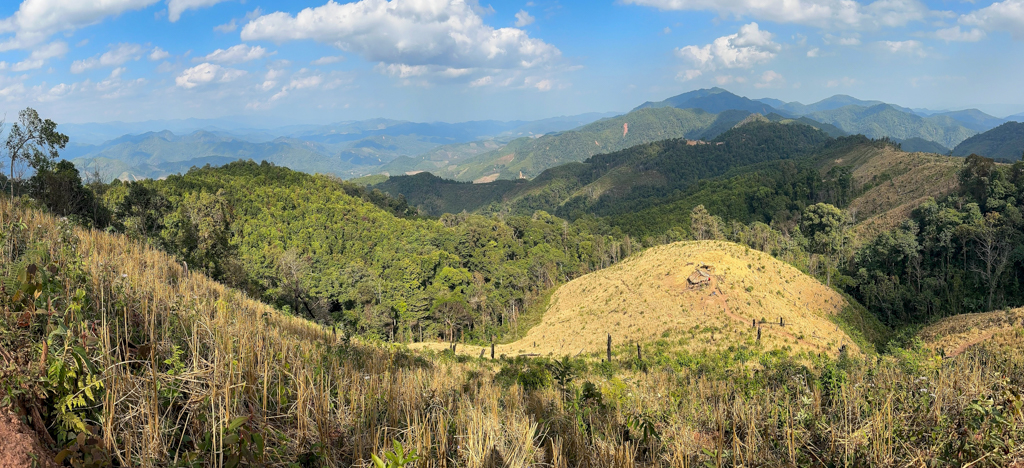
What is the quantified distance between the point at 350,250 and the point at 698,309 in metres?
46.4

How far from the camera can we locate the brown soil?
187 cm

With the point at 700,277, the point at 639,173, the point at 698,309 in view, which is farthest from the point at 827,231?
the point at 639,173

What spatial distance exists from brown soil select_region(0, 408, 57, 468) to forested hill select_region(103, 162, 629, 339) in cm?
2555

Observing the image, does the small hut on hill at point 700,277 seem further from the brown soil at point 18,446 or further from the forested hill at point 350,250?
the brown soil at point 18,446

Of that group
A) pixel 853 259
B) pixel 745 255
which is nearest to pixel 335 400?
pixel 745 255

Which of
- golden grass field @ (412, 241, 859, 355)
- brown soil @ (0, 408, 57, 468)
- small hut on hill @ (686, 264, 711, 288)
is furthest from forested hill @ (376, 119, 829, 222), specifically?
brown soil @ (0, 408, 57, 468)

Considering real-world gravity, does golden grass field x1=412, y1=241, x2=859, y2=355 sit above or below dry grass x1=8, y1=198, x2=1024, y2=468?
below

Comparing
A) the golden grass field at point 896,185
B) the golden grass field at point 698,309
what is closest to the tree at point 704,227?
the golden grass field at point 896,185

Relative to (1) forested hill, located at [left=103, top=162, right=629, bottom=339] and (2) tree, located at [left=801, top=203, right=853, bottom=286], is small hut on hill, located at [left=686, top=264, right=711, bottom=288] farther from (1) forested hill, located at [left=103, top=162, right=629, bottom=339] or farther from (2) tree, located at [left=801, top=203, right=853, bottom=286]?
(2) tree, located at [left=801, top=203, right=853, bottom=286]

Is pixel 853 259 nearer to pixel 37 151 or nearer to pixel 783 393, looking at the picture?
pixel 783 393

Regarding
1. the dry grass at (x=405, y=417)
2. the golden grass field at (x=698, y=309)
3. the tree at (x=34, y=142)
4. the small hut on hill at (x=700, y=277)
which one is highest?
the tree at (x=34, y=142)

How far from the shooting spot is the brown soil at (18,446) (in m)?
1.87

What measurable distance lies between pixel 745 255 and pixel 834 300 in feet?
23.8

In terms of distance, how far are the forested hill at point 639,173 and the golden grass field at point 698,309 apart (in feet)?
365
